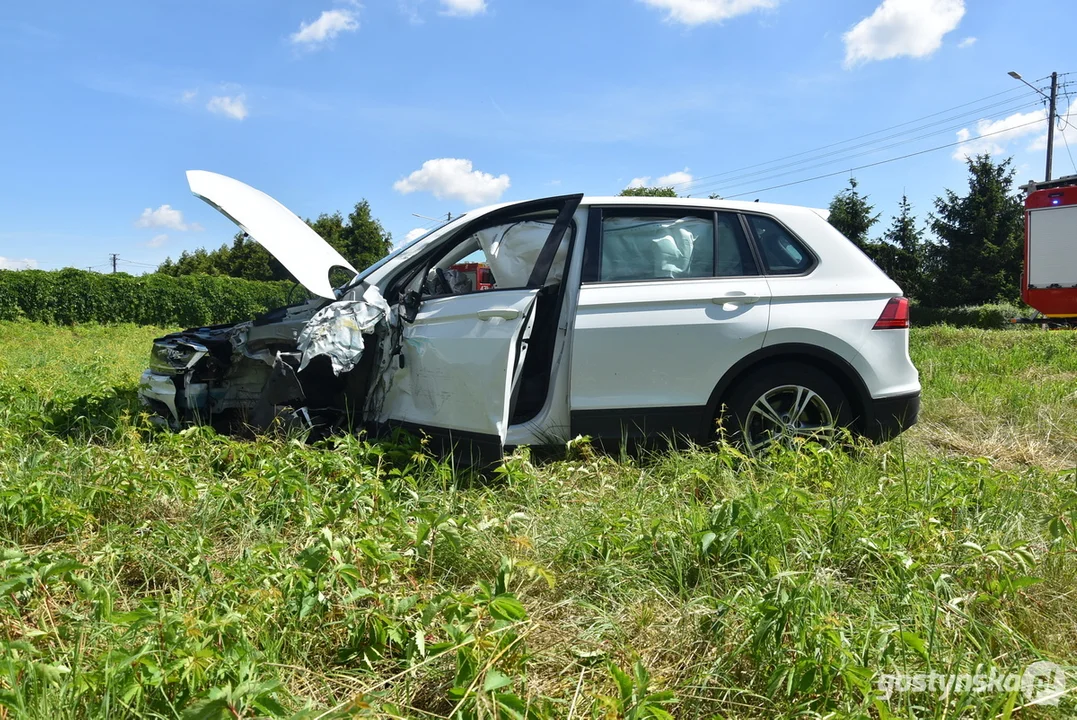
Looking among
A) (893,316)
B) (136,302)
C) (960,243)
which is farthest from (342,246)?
(893,316)

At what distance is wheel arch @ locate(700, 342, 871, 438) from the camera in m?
3.76

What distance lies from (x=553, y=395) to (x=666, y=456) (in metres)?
0.71

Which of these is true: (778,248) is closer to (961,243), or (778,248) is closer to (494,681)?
(494,681)

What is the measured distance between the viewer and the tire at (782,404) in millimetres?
3779

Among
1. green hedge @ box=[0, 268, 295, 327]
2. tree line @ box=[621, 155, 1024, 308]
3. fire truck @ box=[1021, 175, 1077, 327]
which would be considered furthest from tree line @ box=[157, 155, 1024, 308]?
green hedge @ box=[0, 268, 295, 327]

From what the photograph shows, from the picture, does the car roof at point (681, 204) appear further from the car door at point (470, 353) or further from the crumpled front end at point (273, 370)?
the crumpled front end at point (273, 370)

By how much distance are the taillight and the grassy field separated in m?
0.70

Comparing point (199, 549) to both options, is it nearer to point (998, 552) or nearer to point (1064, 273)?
point (998, 552)

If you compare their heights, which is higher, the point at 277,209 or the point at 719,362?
the point at 277,209

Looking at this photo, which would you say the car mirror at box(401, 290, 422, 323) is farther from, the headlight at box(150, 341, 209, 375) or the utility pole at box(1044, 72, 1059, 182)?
the utility pole at box(1044, 72, 1059, 182)

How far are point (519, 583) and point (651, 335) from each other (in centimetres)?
174

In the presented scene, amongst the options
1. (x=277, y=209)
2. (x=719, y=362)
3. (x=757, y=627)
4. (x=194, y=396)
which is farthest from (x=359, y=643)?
(x=277, y=209)

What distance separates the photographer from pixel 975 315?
797 inches

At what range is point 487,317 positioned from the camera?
355 centimetres
